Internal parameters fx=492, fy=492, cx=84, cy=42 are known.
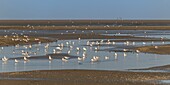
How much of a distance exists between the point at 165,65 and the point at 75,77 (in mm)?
7487

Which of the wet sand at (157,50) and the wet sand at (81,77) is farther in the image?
the wet sand at (157,50)

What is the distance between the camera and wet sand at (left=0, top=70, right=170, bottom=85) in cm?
2184

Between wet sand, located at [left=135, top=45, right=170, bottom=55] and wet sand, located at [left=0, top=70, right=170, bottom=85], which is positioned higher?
wet sand, located at [left=0, top=70, right=170, bottom=85]

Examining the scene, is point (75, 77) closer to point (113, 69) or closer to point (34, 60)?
point (113, 69)

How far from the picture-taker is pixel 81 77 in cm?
2392

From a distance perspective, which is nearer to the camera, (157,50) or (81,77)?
(81,77)

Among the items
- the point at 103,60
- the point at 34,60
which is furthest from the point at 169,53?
the point at 34,60

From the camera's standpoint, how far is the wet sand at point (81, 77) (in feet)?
71.7

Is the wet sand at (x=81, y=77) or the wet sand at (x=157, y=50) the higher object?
the wet sand at (x=81, y=77)

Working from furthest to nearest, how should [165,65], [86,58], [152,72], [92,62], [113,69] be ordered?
[86,58] < [92,62] < [165,65] < [113,69] < [152,72]

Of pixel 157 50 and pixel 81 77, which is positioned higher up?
pixel 81 77

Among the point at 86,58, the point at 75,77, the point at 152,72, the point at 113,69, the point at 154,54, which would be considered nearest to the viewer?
the point at 75,77

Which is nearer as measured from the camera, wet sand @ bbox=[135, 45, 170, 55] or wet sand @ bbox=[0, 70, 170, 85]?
wet sand @ bbox=[0, 70, 170, 85]

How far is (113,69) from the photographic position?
89.6 feet
